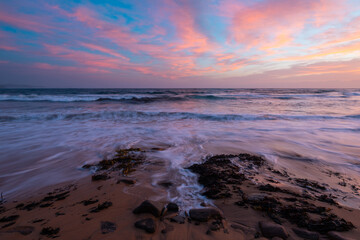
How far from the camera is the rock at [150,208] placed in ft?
7.26

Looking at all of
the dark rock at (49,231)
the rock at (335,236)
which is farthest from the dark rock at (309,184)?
the dark rock at (49,231)

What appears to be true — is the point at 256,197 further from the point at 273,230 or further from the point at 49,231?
the point at 49,231

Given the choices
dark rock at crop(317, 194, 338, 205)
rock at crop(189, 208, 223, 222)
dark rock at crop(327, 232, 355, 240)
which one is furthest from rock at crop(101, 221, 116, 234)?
dark rock at crop(317, 194, 338, 205)

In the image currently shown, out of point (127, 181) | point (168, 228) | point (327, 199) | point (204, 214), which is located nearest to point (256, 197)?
point (204, 214)

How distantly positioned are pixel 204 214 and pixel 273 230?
78 centimetres

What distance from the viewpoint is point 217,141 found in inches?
240

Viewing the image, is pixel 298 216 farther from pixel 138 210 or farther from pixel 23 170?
pixel 23 170

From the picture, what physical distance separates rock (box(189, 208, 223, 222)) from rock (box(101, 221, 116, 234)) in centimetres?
95

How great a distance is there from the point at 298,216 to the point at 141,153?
3772mm

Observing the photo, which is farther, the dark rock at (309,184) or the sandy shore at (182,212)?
the dark rock at (309,184)

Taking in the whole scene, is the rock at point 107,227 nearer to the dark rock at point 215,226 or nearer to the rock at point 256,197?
the dark rock at point 215,226

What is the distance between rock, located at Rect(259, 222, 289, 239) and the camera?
6.23 feet

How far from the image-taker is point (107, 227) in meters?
2.05

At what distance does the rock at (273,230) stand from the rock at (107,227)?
5.66ft
